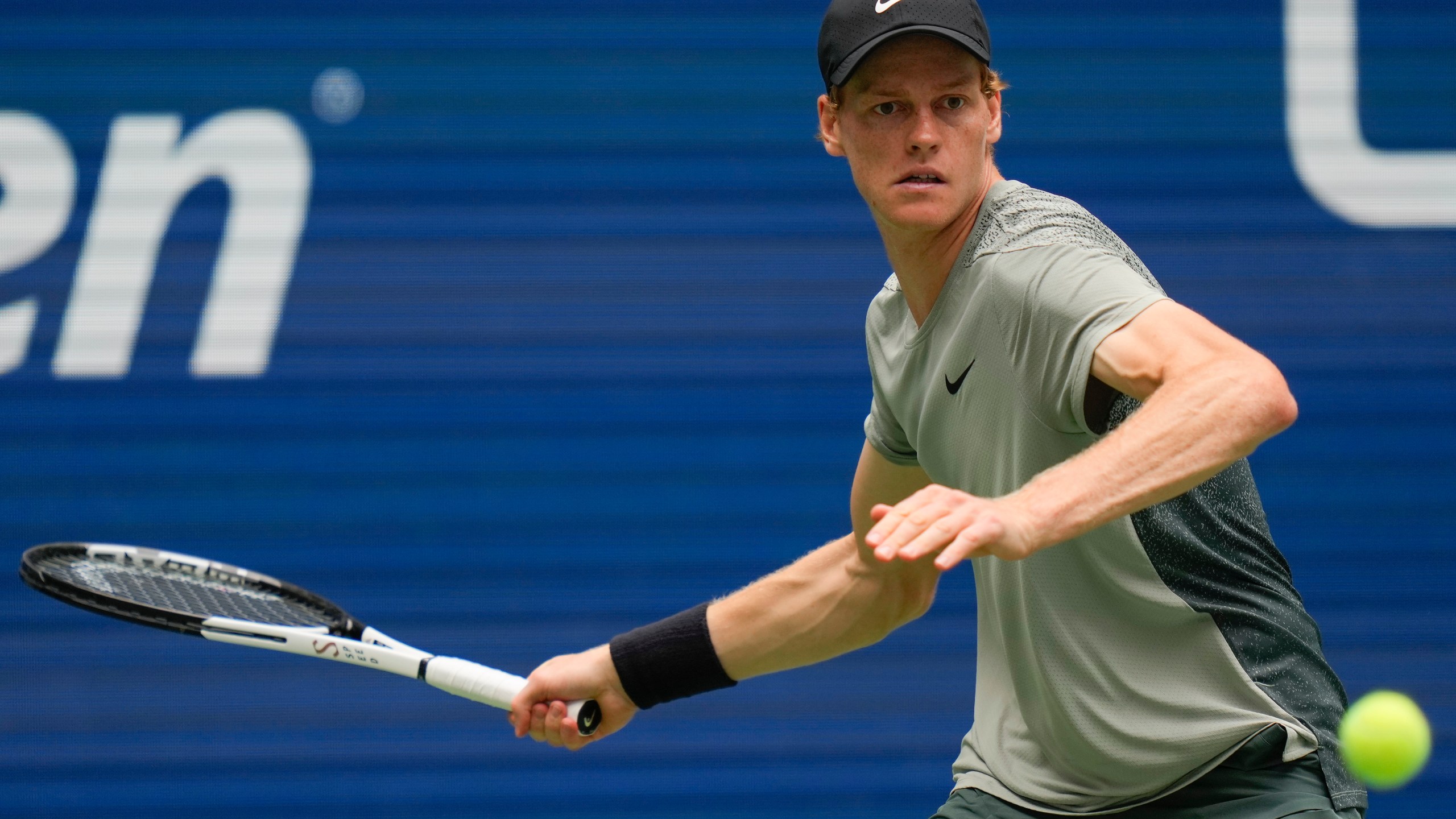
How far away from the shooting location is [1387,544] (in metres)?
4.45

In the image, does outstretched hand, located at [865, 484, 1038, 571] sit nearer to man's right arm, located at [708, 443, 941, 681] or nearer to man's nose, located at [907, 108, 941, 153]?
man's nose, located at [907, 108, 941, 153]

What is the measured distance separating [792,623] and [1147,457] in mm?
1239

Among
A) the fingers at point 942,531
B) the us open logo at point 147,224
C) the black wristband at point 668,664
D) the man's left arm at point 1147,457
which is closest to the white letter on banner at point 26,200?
the us open logo at point 147,224

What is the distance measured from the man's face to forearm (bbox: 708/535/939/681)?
0.82 meters

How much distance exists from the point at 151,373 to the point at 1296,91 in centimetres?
364

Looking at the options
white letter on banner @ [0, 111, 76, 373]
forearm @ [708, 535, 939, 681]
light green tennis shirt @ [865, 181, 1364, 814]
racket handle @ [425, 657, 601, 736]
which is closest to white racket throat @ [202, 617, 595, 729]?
racket handle @ [425, 657, 601, 736]

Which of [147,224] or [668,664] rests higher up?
[147,224]

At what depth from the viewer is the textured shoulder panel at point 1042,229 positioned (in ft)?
6.77

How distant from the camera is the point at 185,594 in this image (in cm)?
327

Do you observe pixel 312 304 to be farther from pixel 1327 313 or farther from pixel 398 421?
pixel 1327 313

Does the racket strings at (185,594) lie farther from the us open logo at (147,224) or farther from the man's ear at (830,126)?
the man's ear at (830,126)

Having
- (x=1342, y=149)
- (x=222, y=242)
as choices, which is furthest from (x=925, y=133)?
(x=222, y=242)

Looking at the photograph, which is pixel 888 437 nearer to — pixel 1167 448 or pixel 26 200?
pixel 1167 448

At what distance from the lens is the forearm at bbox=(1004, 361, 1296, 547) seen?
1.71 meters
